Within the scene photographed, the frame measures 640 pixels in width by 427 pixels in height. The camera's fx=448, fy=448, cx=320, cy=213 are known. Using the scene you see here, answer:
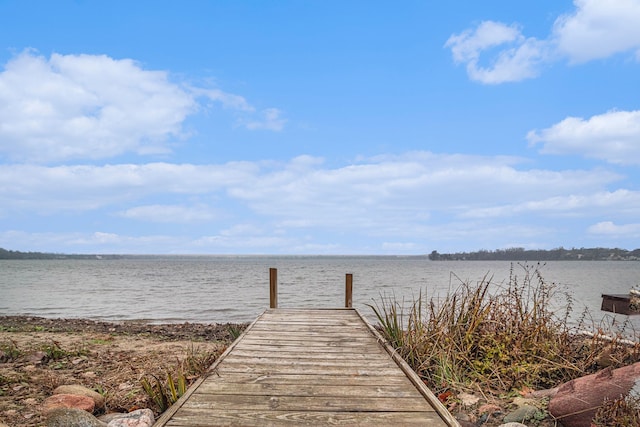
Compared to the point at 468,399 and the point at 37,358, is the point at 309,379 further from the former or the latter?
the point at 37,358

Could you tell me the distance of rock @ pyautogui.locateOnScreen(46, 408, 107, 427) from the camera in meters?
4.77

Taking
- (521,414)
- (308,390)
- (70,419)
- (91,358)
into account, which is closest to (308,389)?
(308,390)

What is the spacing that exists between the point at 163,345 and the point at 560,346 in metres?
9.88

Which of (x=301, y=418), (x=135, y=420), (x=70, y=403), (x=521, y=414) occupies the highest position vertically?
(x=301, y=418)

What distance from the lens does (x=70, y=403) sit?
5.95m

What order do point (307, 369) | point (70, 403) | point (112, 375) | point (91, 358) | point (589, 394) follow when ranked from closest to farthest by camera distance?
point (589, 394) < point (307, 369) < point (70, 403) < point (112, 375) < point (91, 358)

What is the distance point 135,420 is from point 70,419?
66cm

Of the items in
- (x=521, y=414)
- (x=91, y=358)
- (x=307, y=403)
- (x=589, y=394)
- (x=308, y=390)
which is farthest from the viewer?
(x=91, y=358)

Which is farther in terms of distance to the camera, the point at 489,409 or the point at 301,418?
the point at 489,409

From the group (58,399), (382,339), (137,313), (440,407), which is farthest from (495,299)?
(137,313)

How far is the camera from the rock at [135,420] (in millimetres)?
4891

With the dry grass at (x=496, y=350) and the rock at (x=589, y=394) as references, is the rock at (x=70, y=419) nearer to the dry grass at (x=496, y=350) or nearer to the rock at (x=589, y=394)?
the dry grass at (x=496, y=350)

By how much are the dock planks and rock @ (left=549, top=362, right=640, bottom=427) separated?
59.5 inches

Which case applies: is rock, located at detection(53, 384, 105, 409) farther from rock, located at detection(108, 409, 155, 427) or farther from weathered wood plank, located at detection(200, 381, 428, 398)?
weathered wood plank, located at detection(200, 381, 428, 398)
